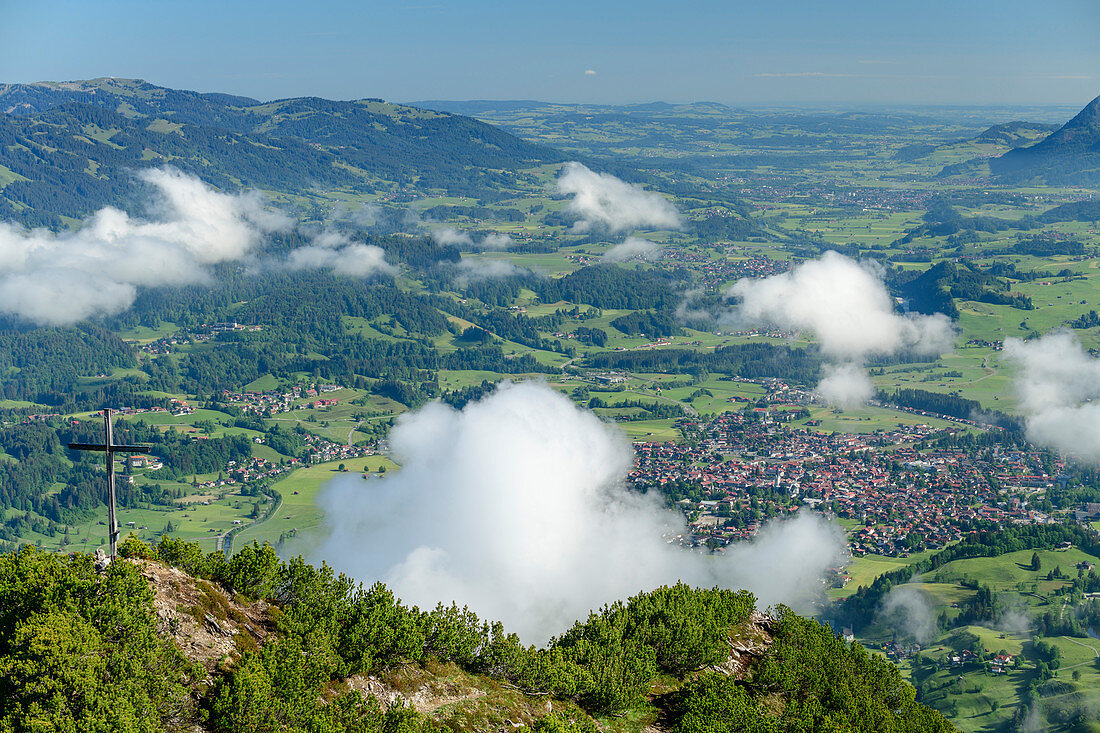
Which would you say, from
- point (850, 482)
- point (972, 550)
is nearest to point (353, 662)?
point (972, 550)

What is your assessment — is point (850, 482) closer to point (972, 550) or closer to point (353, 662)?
point (972, 550)

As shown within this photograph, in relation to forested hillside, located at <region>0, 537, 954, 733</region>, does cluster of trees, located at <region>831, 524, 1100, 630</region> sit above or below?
below

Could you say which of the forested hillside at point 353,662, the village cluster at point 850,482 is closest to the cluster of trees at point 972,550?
the village cluster at point 850,482

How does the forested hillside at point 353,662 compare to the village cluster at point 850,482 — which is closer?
the forested hillside at point 353,662

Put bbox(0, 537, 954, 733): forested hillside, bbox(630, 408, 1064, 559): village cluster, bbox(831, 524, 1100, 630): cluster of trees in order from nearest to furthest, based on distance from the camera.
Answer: bbox(0, 537, 954, 733): forested hillside < bbox(831, 524, 1100, 630): cluster of trees < bbox(630, 408, 1064, 559): village cluster

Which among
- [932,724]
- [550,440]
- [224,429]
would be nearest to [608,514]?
[550,440]

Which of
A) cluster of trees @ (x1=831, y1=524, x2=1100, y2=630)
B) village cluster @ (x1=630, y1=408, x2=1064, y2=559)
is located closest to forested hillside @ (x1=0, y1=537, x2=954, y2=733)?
cluster of trees @ (x1=831, y1=524, x2=1100, y2=630)

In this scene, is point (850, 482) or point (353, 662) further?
point (850, 482)

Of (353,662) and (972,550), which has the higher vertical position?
(353,662)

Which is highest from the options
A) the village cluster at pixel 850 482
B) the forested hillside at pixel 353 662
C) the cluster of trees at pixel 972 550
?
the forested hillside at pixel 353 662

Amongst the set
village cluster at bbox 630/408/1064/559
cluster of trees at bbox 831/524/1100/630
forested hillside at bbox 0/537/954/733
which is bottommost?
village cluster at bbox 630/408/1064/559

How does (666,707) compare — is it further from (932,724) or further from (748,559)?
(748,559)

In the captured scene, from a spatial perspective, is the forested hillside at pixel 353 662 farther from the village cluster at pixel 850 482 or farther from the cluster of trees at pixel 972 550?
the village cluster at pixel 850 482

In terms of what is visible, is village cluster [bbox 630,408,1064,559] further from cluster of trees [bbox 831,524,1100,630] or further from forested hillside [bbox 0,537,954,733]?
forested hillside [bbox 0,537,954,733]
